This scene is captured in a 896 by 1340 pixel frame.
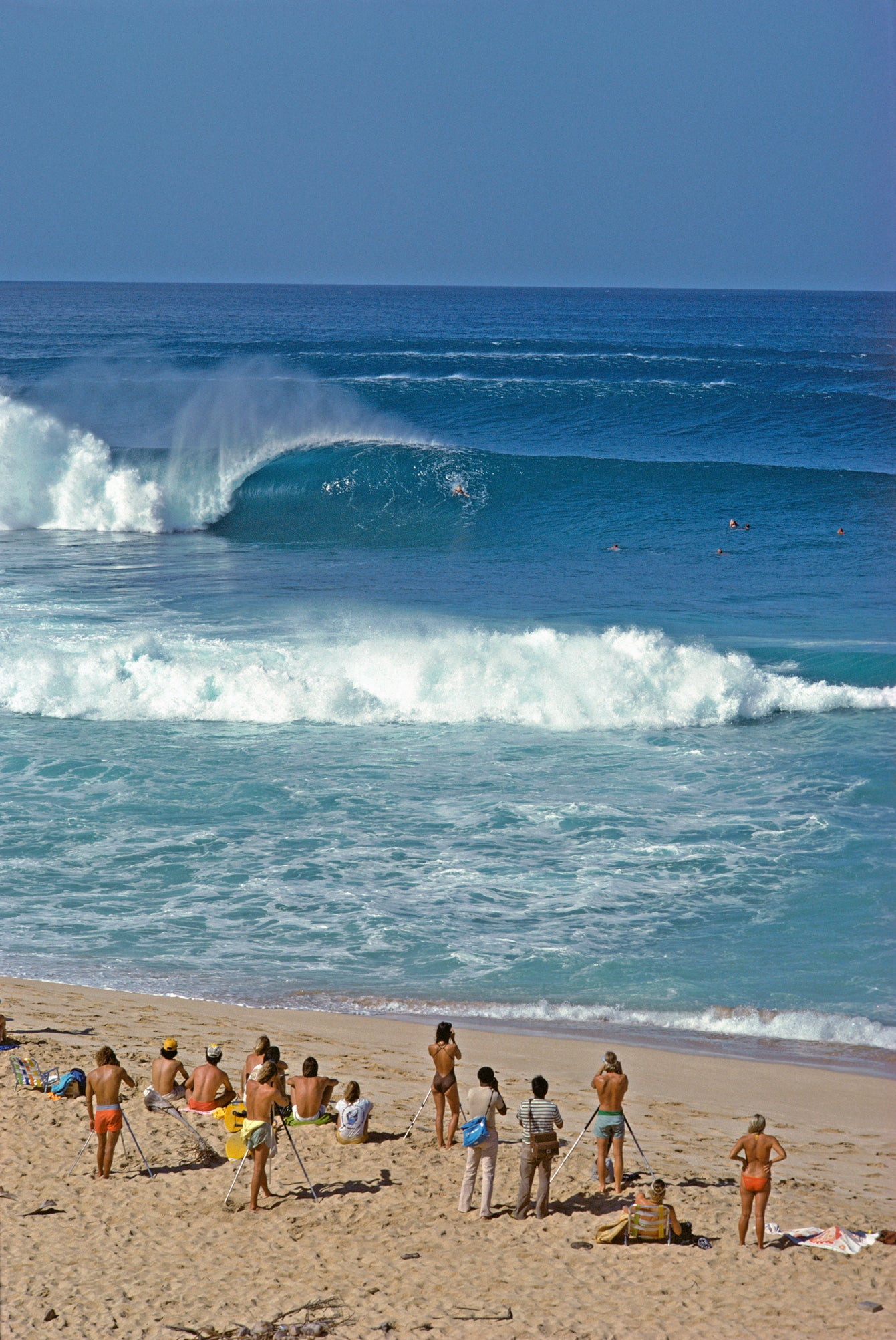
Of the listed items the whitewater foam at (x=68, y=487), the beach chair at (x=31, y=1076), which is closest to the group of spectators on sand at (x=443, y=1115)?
the beach chair at (x=31, y=1076)

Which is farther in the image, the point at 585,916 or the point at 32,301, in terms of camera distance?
the point at 32,301

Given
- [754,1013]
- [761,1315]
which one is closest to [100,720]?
[754,1013]

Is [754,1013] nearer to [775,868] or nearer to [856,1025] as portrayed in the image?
[856,1025]

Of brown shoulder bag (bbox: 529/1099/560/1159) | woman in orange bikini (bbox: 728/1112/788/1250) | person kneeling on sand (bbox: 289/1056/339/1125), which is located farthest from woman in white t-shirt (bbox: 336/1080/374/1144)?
woman in orange bikini (bbox: 728/1112/788/1250)

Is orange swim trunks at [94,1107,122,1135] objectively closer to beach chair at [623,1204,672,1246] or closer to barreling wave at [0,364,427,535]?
beach chair at [623,1204,672,1246]

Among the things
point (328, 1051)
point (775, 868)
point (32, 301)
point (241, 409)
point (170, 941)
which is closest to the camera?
point (328, 1051)

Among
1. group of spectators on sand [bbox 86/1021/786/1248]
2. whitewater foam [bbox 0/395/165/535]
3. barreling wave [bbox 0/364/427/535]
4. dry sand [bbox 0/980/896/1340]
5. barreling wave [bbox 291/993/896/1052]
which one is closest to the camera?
dry sand [bbox 0/980/896/1340]

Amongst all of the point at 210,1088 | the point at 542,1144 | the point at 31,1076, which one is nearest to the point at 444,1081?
the point at 542,1144

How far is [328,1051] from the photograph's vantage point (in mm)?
9719

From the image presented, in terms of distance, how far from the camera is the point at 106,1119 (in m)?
8.16

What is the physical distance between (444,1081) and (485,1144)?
87 centimetres

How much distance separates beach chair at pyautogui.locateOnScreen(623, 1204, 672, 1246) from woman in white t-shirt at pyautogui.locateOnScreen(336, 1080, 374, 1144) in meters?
2.04

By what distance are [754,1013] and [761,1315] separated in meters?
3.92

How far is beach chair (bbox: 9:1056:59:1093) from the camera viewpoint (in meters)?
9.13
